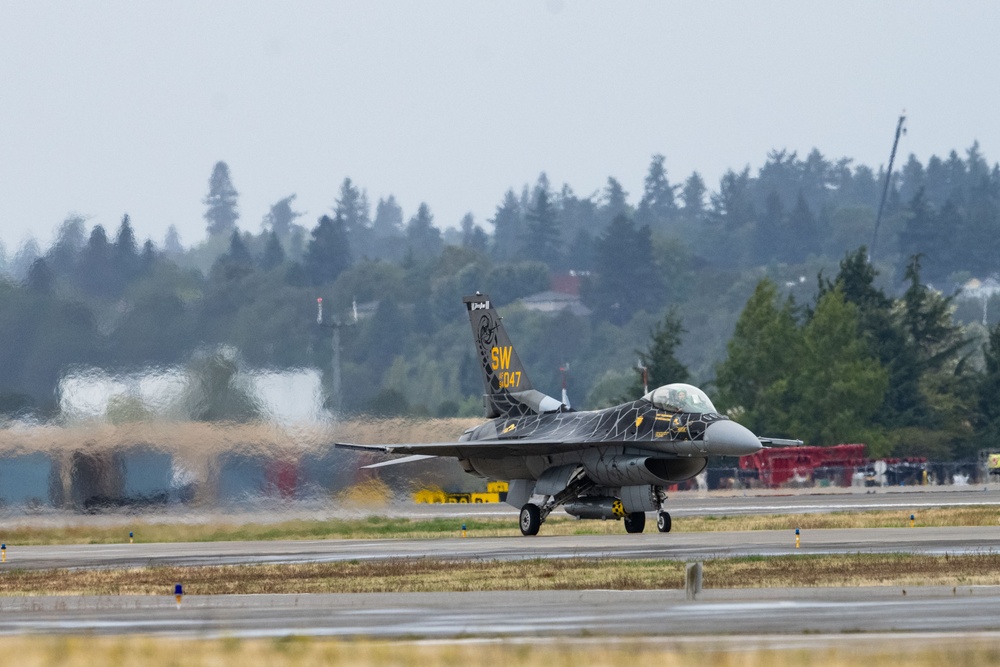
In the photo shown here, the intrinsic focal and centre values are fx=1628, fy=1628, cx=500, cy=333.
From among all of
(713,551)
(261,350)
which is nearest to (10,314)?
(261,350)

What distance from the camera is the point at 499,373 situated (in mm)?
42344

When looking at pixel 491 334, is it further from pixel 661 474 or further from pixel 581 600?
pixel 581 600

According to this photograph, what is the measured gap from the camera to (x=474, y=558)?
29.2 metres

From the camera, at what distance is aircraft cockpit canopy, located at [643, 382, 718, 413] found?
36594mm

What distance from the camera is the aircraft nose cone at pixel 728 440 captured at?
35.1 metres

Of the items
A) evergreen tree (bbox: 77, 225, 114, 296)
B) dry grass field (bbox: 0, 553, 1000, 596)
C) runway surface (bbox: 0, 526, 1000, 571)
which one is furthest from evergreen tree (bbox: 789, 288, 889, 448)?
dry grass field (bbox: 0, 553, 1000, 596)

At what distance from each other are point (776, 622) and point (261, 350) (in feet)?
99.3

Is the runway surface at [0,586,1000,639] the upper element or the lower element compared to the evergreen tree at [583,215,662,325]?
lower

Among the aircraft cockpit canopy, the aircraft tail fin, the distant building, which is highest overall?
the distant building

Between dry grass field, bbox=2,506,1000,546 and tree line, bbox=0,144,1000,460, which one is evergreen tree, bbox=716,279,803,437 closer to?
tree line, bbox=0,144,1000,460

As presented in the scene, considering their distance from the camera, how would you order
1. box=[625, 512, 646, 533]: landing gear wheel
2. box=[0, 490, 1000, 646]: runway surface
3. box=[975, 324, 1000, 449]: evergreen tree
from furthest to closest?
box=[975, 324, 1000, 449]: evergreen tree, box=[625, 512, 646, 533]: landing gear wheel, box=[0, 490, 1000, 646]: runway surface

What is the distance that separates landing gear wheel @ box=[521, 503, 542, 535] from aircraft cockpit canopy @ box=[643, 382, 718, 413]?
13.2ft

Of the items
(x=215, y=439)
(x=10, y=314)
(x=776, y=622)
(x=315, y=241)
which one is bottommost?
(x=776, y=622)

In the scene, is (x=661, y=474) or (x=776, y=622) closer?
(x=776, y=622)
